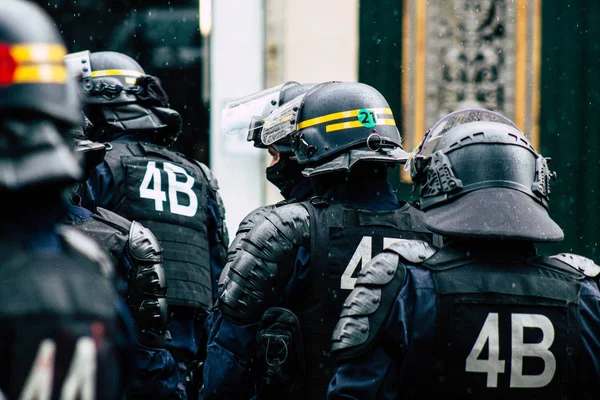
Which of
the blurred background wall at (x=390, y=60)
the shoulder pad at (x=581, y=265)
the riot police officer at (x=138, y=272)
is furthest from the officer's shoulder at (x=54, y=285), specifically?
the blurred background wall at (x=390, y=60)

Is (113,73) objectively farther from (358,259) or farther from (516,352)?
(516,352)

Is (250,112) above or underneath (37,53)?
underneath

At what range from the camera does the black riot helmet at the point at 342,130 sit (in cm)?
350

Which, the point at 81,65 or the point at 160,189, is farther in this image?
the point at 81,65

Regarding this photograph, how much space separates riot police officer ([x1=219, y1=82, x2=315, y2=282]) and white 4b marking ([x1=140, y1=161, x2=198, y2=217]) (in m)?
0.32

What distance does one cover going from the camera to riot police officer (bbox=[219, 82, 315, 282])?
3.89 meters

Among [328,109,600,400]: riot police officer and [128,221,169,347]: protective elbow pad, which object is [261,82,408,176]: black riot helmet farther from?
[328,109,600,400]: riot police officer

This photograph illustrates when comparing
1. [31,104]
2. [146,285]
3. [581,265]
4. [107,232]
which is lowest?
[146,285]

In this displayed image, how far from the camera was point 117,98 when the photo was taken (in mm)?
4910

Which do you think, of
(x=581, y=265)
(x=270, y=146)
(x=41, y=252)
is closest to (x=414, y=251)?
(x=581, y=265)

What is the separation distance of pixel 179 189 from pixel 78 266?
3.14 meters

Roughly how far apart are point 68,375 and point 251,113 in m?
3.04

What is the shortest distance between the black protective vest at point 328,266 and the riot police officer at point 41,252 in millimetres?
1638

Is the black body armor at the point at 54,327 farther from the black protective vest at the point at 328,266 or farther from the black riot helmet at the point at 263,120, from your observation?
the black riot helmet at the point at 263,120
